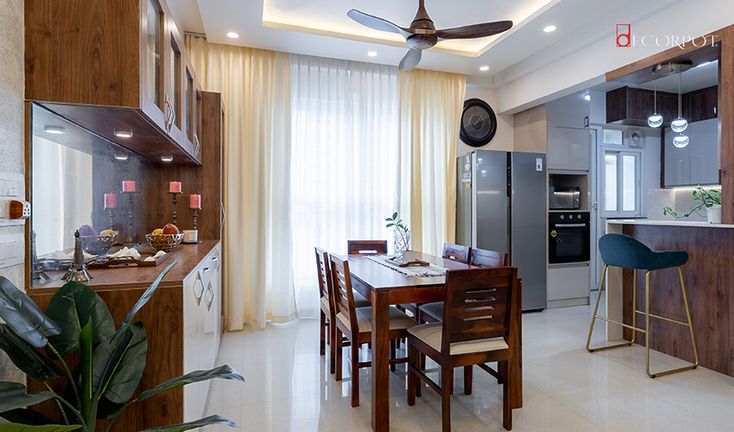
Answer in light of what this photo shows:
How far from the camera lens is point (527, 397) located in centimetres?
243

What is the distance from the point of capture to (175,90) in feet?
7.87

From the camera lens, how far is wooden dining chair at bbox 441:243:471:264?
3.02 meters

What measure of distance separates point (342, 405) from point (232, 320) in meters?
1.83

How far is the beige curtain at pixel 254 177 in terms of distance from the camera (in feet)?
12.4

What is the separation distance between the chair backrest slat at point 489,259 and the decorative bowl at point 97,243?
2.38m

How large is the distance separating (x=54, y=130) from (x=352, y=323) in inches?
68.6

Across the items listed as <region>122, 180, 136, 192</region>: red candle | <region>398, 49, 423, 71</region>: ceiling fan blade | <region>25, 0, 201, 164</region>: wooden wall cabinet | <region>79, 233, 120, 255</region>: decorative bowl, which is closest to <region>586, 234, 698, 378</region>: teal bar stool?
<region>398, 49, 423, 71</region>: ceiling fan blade

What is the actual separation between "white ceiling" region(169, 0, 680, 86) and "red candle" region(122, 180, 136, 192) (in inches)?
58.7

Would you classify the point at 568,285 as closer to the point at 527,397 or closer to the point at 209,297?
the point at 527,397

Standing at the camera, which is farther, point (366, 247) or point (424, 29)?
point (366, 247)

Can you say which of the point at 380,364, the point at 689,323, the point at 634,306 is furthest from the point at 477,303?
the point at 634,306

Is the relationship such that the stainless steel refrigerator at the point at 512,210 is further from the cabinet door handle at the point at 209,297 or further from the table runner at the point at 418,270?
the cabinet door handle at the point at 209,297

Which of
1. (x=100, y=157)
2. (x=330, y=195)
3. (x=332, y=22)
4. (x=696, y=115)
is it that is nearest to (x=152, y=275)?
(x=100, y=157)

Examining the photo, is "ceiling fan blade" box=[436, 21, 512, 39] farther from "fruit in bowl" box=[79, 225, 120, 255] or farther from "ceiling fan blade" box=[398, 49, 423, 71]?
"fruit in bowl" box=[79, 225, 120, 255]
